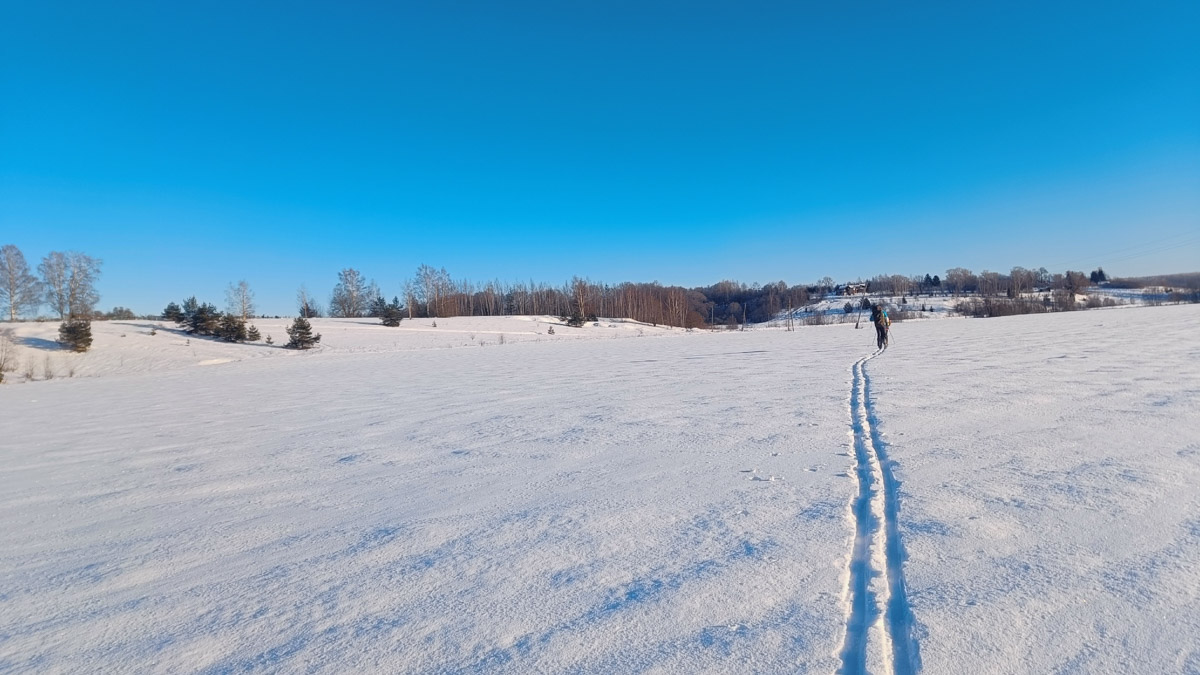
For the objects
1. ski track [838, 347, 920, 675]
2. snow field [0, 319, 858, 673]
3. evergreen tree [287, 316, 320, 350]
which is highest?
evergreen tree [287, 316, 320, 350]

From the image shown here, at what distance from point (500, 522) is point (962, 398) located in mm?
6344

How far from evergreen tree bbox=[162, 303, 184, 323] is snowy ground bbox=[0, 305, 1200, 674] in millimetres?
35909

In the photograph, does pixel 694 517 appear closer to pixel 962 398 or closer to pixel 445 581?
pixel 445 581

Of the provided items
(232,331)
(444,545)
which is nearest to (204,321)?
(232,331)

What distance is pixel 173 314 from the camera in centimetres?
3725

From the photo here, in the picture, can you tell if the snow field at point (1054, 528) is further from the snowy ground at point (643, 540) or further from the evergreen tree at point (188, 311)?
the evergreen tree at point (188, 311)

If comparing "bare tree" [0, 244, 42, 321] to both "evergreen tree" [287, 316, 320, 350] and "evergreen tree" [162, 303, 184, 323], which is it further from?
"evergreen tree" [287, 316, 320, 350]

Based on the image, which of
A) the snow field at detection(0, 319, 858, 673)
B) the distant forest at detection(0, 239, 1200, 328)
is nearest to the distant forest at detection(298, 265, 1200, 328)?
the distant forest at detection(0, 239, 1200, 328)

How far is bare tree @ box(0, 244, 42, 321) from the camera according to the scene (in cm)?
3772

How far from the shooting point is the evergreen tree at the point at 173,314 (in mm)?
36219

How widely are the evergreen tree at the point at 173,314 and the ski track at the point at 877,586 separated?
146 ft

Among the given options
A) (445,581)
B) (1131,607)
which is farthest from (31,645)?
(1131,607)

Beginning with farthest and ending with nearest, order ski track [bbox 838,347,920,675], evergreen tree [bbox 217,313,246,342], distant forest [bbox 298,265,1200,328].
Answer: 1. distant forest [bbox 298,265,1200,328]
2. evergreen tree [bbox 217,313,246,342]
3. ski track [bbox 838,347,920,675]

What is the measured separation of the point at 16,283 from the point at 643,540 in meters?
56.2
